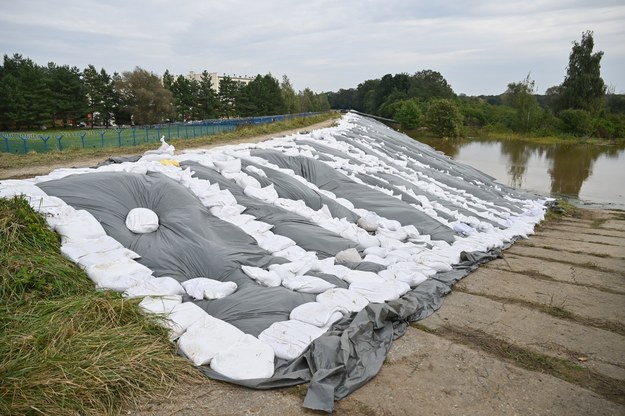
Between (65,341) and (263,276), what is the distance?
4.79 feet

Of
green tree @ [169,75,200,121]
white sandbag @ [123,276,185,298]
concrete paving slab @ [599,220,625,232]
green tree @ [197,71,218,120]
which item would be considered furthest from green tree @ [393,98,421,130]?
white sandbag @ [123,276,185,298]

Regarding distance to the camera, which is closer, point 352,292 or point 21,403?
point 21,403

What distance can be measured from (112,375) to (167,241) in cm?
144

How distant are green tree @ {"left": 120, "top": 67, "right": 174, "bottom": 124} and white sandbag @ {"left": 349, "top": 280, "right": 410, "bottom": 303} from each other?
107ft

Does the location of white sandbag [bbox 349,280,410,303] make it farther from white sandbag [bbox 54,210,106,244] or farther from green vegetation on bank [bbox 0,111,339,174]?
Result: green vegetation on bank [bbox 0,111,339,174]

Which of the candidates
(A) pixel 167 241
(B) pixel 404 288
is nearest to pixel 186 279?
(A) pixel 167 241

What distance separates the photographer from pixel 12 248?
277 centimetres

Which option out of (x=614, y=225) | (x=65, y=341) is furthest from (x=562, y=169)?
(x=65, y=341)

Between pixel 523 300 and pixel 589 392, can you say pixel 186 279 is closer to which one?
pixel 589 392

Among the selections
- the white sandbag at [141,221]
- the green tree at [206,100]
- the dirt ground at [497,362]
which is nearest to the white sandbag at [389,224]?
the dirt ground at [497,362]

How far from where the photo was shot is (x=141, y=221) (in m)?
3.45

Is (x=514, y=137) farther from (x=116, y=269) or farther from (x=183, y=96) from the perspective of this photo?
(x=116, y=269)

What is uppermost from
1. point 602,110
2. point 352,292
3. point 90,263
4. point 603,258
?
point 602,110

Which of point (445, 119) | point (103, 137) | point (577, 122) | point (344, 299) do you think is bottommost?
point (344, 299)
